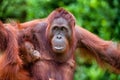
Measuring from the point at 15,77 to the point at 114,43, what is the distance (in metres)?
1.46

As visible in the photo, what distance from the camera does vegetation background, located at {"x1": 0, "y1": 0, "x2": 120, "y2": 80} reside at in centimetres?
880

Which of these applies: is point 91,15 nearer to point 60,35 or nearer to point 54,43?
point 60,35

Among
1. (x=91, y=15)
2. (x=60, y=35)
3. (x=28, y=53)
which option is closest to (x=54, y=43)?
(x=60, y=35)

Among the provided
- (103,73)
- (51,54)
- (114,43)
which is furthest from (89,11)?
(51,54)

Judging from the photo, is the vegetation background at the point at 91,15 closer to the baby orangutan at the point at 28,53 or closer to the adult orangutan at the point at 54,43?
the adult orangutan at the point at 54,43

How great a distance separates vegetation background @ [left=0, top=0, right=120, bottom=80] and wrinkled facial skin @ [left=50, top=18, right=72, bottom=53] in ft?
6.04

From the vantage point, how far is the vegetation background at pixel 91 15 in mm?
8797

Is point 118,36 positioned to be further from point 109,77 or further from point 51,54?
point 51,54

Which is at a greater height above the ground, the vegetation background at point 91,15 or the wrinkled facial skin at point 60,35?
the wrinkled facial skin at point 60,35

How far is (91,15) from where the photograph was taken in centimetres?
907

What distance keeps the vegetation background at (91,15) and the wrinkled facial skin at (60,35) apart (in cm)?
184

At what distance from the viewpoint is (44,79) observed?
6.73 meters

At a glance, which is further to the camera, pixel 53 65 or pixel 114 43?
pixel 114 43

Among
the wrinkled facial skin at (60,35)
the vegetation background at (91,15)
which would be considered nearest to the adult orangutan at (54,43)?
the wrinkled facial skin at (60,35)
